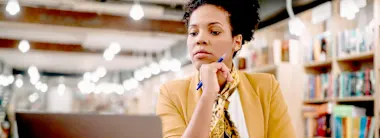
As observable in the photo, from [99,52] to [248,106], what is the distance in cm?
1039

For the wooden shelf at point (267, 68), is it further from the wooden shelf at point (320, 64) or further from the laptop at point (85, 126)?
the laptop at point (85, 126)

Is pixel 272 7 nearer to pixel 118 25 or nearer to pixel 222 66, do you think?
pixel 118 25

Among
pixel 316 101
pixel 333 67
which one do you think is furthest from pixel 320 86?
pixel 333 67

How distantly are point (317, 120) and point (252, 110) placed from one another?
3.74m

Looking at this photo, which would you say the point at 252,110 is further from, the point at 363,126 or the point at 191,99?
the point at 363,126

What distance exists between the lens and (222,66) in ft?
3.92

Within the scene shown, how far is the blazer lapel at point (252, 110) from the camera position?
119 cm

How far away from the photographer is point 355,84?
4.20 m

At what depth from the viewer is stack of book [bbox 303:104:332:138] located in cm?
455

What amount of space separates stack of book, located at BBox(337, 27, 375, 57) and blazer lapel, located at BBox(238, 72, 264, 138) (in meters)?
3.05

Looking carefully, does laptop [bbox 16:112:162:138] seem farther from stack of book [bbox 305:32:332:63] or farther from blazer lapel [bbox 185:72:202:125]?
stack of book [bbox 305:32:332:63]

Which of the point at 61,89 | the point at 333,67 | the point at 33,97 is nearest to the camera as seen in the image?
the point at 333,67

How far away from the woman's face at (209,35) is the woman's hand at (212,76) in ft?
0.09

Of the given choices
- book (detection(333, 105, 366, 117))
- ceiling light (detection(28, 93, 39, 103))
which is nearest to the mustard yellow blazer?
book (detection(333, 105, 366, 117))
